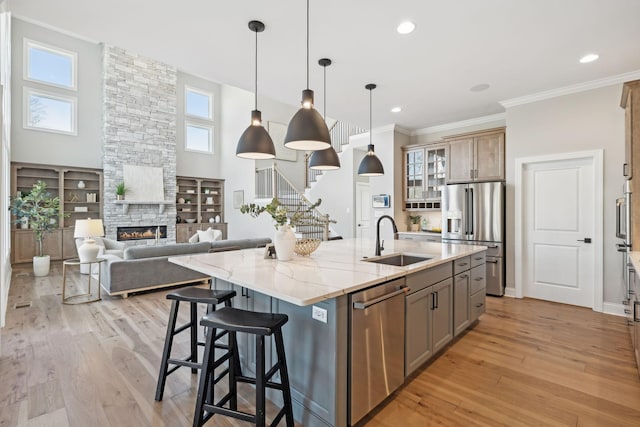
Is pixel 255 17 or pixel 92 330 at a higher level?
pixel 255 17

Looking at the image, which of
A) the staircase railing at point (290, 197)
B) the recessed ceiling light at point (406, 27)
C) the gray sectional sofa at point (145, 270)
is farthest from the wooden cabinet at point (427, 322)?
the staircase railing at point (290, 197)

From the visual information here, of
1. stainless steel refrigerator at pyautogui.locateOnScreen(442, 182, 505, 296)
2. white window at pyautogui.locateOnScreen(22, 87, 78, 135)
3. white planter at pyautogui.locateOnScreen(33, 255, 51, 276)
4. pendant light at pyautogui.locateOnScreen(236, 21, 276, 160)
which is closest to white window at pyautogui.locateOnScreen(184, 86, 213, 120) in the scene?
white window at pyautogui.locateOnScreen(22, 87, 78, 135)

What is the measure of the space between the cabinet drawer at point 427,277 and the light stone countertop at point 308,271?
2.9 inches

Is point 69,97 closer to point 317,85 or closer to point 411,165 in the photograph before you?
point 317,85

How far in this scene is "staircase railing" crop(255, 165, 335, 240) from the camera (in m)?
7.62

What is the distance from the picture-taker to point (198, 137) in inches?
422

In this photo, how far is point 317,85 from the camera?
4109 mm

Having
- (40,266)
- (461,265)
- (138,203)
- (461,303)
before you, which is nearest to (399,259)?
(461,265)

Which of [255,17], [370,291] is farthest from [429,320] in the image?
[255,17]

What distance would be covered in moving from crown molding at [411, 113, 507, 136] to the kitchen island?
4169 mm

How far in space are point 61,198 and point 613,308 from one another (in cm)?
1134

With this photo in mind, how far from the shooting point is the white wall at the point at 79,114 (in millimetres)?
7527

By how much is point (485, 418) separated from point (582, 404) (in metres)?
0.75

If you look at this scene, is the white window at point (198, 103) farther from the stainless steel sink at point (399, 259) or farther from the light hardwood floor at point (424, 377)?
the stainless steel sink at point (399, 259)
